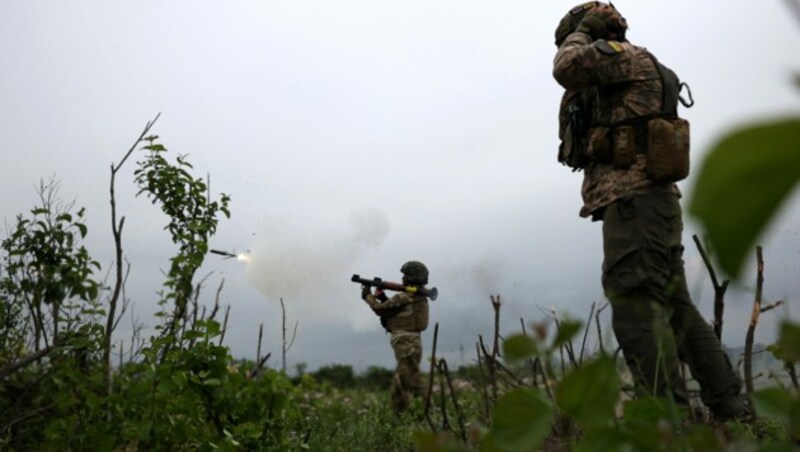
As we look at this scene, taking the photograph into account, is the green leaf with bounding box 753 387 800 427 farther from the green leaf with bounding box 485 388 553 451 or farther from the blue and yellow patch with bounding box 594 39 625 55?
the blue and yellow patch with bounding box 594 39 625 55

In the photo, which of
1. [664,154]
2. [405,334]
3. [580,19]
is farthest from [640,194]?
[405,334]

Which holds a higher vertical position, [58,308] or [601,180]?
[601,180]

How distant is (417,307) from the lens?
810cm

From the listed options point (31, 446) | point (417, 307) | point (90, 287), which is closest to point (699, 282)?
point (90, 287)

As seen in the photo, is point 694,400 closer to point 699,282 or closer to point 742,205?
point 699,282

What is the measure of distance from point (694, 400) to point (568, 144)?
1.59m

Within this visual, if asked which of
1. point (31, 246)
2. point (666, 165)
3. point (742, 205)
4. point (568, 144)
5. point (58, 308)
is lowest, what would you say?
point (742, 205)

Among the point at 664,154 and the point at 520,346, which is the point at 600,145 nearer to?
the point at 664,154

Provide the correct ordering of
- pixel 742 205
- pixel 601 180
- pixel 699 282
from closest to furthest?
pixel 742 205 < pixel 699 282 < pixel 601 180

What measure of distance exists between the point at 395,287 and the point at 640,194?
4904 mm

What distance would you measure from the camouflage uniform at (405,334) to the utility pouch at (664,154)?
185 inches

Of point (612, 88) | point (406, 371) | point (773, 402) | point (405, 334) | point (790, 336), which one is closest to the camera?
point (790, 336)

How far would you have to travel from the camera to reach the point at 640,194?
3.62m

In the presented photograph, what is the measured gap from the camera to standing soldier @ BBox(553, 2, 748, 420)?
3514 mm
